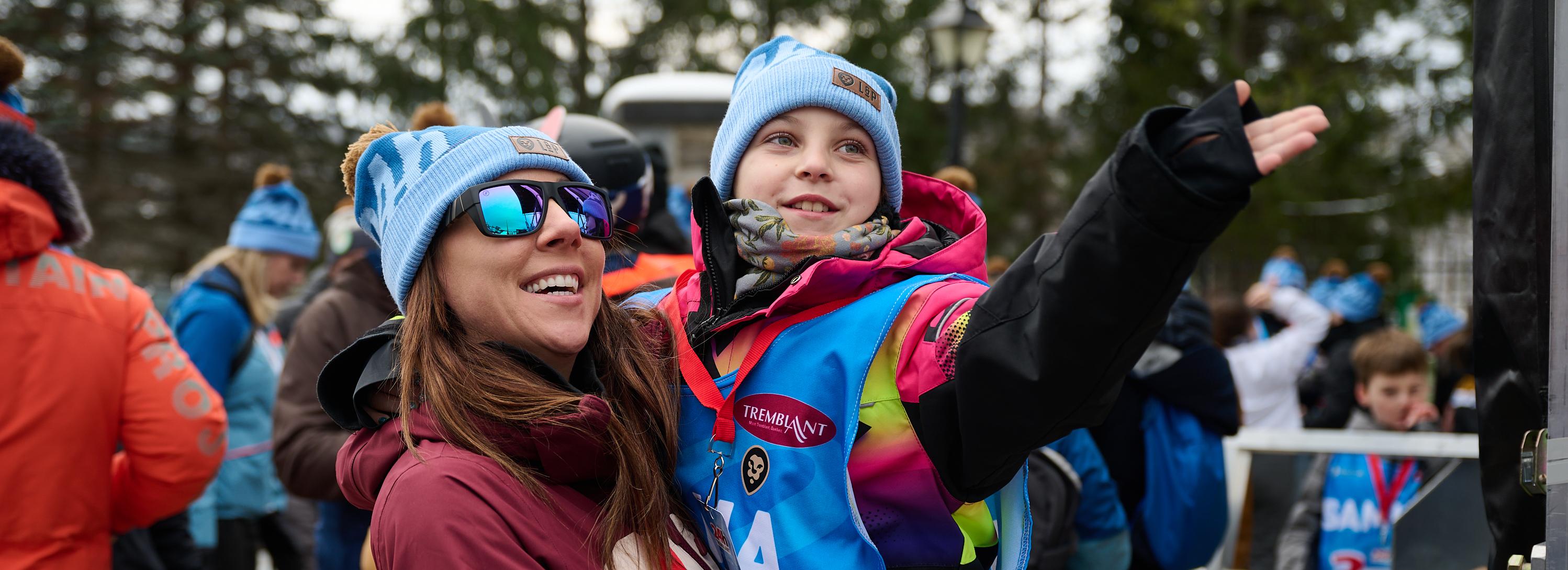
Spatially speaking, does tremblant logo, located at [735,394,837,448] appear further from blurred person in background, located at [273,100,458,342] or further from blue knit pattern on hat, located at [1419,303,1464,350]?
blue knit pattern on hat, located at [1419,303,1464,350]

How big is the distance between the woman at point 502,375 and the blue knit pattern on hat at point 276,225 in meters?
3.49

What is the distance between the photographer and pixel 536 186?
6.73 feet

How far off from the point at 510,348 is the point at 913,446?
2.45 ft

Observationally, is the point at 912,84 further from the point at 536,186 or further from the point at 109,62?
the point at 536,186

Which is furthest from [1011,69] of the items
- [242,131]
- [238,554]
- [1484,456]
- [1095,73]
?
[1484,456]

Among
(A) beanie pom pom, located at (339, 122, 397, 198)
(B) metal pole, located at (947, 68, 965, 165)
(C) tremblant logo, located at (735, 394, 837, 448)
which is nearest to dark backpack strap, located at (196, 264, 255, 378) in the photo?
(A) beanie pom pom, located at (339, 122, 397, 198)

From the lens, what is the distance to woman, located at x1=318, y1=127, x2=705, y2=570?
70.8 inches

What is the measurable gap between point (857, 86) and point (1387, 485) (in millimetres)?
3484

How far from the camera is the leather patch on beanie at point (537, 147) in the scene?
2.10 m

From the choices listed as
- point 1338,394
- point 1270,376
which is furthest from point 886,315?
point 1338,394

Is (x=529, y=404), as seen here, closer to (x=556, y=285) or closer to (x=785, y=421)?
(x=556, y=285)

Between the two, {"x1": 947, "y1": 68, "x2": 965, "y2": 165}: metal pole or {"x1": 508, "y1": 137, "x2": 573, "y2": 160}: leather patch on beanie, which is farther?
{"x1": 947, "y1": 68, "x2": 965, "y2": 165}: metal pole

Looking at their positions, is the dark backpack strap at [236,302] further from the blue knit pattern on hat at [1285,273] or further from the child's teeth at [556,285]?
the blue knit pattern on hat at [1285,273]

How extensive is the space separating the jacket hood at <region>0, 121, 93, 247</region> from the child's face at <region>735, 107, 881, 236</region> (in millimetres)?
2104
